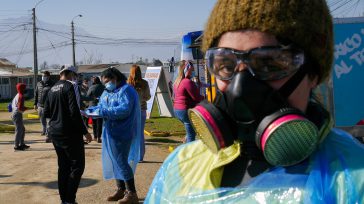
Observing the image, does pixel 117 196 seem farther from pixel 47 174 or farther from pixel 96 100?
pixel 96 100

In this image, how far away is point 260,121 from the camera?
4.32 ft

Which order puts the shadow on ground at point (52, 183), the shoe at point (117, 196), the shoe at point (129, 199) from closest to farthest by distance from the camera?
the shoe at point (129, 199) < the shoe at point (117, 196) < the shadow on ground at point (52, 183)

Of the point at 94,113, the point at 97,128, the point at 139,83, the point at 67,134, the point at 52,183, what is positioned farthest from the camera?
the point at 97,128

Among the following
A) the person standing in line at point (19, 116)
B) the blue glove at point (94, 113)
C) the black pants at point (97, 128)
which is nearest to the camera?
the blue glove at point (94, 113)

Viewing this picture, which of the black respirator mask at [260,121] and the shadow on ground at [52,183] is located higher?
the black respirator mask at [260,121]

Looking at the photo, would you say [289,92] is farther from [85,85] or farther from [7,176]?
[85,85]

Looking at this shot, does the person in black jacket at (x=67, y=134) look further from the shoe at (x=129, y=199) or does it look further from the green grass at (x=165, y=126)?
the green grass at (x=165, y=126)

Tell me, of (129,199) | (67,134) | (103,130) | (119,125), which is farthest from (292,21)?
(103,130)

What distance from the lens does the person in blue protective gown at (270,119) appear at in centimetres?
122

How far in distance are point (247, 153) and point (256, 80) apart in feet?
0.80

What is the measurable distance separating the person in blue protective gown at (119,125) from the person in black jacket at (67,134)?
0.40 meters

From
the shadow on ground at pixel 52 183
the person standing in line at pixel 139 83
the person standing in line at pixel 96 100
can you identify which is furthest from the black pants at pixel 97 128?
the shadow on ground at pixel 52 183

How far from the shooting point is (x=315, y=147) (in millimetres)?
1247

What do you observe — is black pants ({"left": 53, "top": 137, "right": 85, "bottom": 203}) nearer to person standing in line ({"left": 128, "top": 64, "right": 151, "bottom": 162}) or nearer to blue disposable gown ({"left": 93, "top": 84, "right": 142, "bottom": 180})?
blue disposable gown ({"left": 93, "top": 84, "right": 142, "bottom": 180})
